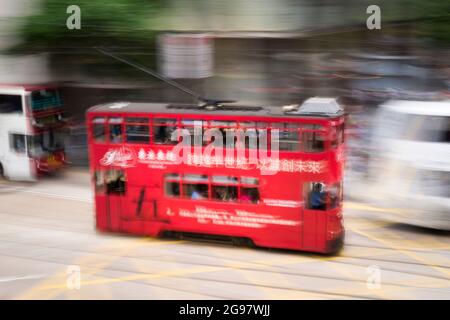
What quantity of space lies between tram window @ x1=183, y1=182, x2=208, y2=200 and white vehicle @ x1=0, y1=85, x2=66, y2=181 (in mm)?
5385

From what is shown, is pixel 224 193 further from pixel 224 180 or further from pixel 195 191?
pixel 195 191

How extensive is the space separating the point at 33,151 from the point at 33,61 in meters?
3.06

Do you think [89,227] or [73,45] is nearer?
[89,227]

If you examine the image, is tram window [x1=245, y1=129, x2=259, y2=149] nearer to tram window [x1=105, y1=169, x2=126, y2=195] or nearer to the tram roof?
the tram roof

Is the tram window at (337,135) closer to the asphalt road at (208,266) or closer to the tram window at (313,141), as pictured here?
the tram window at (313,141)

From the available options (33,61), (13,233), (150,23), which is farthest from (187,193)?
(33,61)

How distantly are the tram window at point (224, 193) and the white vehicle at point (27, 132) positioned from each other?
584cm

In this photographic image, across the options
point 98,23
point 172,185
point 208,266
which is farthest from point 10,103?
point 208,266

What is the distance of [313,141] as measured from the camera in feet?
28.4

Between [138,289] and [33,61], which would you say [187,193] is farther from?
[33,61]

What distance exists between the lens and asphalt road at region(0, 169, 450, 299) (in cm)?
797

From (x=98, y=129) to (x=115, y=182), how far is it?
0.94 m

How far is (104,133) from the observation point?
9.75 meters

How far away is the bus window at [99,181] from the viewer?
991 centimetres
